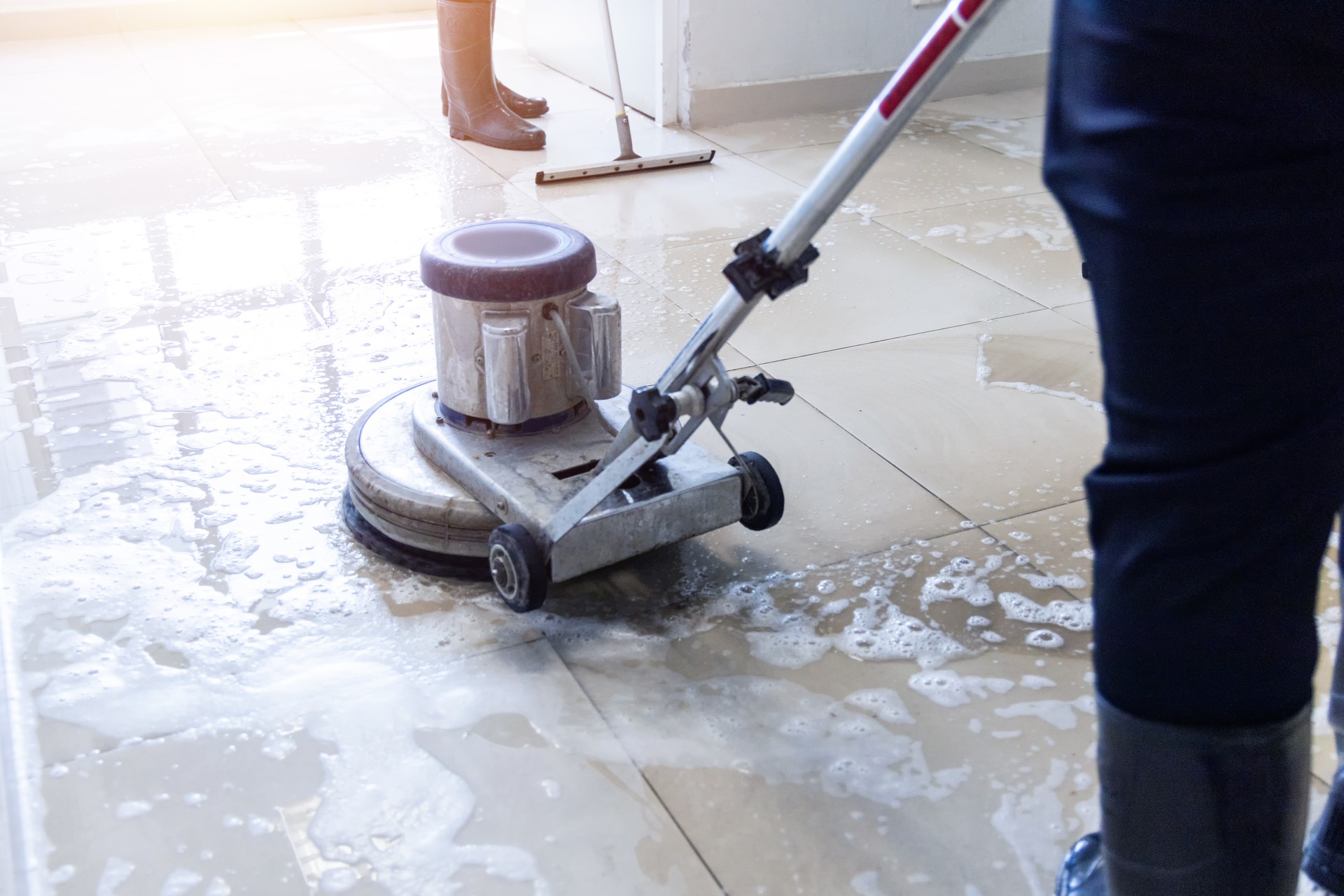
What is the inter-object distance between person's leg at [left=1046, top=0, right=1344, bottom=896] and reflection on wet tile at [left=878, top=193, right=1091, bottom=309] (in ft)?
5.65

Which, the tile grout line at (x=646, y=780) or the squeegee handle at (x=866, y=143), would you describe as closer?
the squeegee handle at (x=866, y=143)

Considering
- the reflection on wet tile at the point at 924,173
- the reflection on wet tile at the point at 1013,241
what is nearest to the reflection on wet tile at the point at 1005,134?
the reflection on wet tile at the point at 924,173

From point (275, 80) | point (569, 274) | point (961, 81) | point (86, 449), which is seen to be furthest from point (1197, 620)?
point (275, 80)

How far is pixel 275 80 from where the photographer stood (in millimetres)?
3961

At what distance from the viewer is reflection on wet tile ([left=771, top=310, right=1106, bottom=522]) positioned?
66.2 inches

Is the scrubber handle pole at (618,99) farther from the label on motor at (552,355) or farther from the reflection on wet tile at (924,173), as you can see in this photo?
the label on motor at (552,355)

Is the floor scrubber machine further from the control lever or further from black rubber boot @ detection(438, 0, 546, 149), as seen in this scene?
black rubber boot @ detection(438, 0, 546, 149)

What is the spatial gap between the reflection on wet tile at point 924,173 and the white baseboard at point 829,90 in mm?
295

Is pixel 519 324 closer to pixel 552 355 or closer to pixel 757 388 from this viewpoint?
pixel 552 355

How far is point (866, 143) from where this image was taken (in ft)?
3.06

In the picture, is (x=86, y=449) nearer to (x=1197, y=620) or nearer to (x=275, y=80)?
(x=1197, y=620)

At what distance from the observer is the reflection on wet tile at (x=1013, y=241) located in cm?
235

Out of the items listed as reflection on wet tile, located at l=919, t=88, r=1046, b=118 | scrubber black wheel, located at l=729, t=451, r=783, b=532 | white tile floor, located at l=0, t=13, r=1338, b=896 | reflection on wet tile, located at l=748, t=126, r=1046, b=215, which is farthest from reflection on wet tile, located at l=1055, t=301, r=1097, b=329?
reflection on wet tile, located at l=919, t=88, r=1046, b=118

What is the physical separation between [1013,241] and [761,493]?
1362 mm
